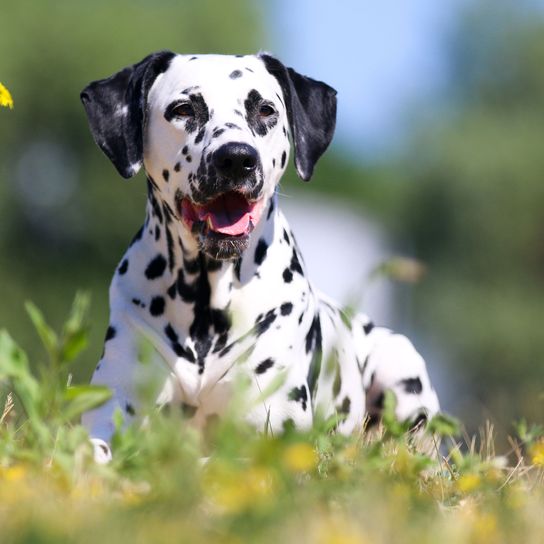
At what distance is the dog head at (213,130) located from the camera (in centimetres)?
508

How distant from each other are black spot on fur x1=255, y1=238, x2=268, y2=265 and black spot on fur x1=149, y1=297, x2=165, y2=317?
0.44 meters

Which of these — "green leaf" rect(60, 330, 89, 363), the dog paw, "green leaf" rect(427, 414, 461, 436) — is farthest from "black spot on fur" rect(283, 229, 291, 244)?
"green leaf" rect(60, 330, 89, 363)

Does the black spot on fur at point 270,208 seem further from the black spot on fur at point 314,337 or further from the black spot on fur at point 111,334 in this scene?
the black spot on fur at point 111,334

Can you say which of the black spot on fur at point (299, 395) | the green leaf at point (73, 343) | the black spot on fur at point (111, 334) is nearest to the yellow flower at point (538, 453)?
the black spot on fur at point (299, 395)

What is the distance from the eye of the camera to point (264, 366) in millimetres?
5266

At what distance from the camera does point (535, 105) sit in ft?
119

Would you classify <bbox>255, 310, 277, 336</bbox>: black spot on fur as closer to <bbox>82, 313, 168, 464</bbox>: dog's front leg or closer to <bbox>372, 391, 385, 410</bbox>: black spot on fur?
<bbox>82, 313, 168, 464</bbox>: dog's front leg

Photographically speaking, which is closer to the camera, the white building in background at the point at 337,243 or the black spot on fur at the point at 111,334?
the black spot on fur at the point at 111,334

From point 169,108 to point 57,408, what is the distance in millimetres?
2350

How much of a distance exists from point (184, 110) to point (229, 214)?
487 mm

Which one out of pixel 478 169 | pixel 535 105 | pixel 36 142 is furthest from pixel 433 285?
pixel 36 142

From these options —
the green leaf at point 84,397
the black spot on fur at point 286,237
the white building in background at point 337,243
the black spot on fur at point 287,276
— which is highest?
the green leaf at point 84,397

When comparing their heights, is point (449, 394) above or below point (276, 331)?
below

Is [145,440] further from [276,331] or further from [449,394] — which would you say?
[449,394]
